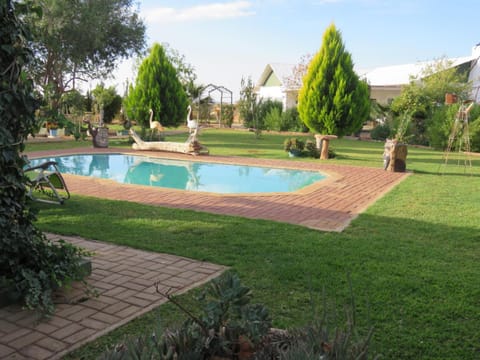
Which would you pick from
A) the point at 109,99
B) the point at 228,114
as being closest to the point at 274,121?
the point at 228,114

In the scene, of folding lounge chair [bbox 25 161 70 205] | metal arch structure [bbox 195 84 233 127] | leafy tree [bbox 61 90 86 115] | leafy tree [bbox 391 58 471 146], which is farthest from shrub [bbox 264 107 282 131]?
folding lounge chair [bbox 25 161 70 205]

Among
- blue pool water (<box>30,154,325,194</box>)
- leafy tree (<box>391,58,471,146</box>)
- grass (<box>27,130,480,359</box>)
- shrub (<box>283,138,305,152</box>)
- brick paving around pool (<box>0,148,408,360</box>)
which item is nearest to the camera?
brick paving around pool (<box>0,148,408,360</box>)

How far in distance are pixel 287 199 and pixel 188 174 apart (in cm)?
511

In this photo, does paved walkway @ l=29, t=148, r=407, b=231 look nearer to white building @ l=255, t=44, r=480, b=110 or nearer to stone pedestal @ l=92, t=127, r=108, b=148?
stone pedestal @ l=92, t=127, r=108, b=148

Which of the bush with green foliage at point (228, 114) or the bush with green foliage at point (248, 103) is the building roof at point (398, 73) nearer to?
the bush with green foliage at point (248, 103)

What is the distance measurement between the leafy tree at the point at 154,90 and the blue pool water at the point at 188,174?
20.9 ft

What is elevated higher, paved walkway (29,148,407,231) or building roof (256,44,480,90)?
building roof (256,44,480,90)

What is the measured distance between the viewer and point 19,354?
2771 mm

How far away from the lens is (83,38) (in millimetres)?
20109

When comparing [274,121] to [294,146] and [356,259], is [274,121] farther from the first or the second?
[356,259]

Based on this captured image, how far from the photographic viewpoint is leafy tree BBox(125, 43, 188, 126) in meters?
21.2

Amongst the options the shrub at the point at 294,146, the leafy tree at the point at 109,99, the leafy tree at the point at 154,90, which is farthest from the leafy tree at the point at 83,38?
the shrub at the point at 294,146

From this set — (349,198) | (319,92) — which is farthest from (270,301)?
(319,92)

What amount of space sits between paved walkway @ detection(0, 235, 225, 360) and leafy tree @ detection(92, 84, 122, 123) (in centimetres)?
2534
